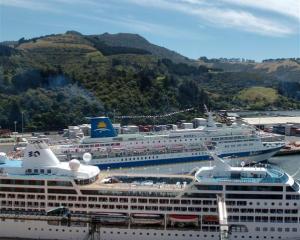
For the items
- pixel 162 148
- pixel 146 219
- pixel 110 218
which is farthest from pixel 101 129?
pixel 146 219

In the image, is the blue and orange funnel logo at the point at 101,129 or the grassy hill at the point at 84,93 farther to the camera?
the grassy hill at the point at 84,93

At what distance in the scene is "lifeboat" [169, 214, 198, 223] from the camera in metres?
18.3

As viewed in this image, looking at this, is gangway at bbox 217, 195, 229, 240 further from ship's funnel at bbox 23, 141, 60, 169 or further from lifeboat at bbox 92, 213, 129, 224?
ship's funnel at bbox 23, 141, 60, 169

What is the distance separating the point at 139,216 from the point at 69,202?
2.62m

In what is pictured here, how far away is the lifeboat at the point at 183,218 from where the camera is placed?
60.2 feet

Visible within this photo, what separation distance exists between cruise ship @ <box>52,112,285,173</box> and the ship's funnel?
12332 mm

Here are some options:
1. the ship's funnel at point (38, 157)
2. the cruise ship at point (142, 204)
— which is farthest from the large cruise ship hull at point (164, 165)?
the cruise ship at point (142, 204)

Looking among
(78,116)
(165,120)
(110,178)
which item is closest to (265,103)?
(165,120)

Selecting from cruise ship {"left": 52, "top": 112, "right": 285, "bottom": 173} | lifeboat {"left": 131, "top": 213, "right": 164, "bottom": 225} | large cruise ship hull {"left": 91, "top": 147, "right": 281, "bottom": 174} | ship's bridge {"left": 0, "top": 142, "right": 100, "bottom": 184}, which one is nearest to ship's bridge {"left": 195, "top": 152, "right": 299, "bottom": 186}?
lifeboat {"left": 131, "top": 213, "right": 164, "bottom": 225}

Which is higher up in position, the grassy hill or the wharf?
the grassy hill

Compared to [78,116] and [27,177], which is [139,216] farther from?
[78,116]

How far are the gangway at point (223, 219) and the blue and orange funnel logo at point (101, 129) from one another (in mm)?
17491

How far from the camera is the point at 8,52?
9044 centimetres

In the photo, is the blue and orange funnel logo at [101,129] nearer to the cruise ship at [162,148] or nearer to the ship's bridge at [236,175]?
the cruise ship at [162,148]
